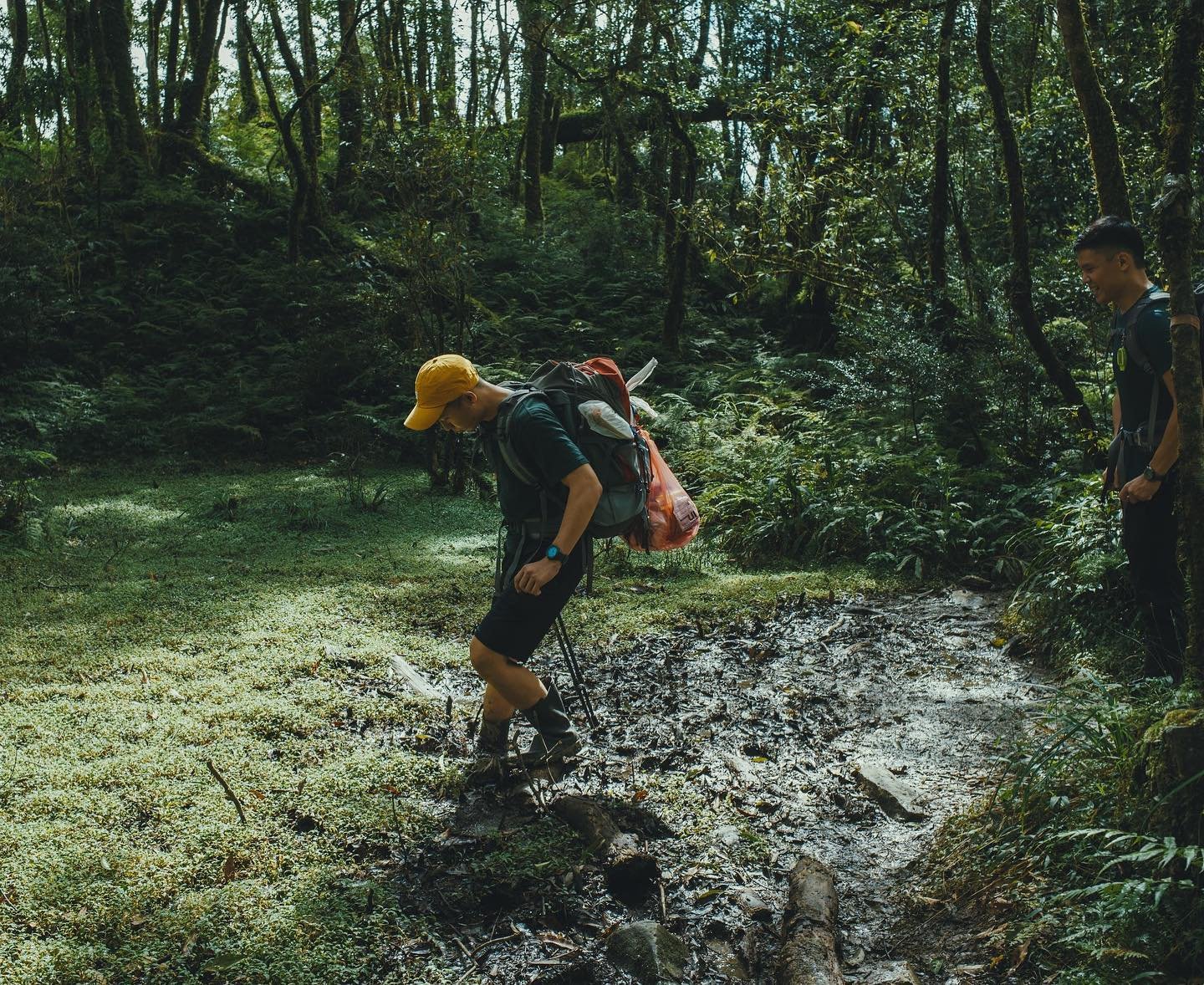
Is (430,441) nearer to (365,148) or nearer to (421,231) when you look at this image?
(421,231)

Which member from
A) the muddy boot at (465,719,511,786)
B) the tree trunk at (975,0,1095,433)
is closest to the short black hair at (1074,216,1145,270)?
the muddy boot at (465,719,511,786)

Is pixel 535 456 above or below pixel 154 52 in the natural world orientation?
below

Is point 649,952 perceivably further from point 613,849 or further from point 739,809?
point 739,809

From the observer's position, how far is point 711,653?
7.05m

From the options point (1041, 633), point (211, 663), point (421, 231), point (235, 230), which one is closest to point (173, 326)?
point (235, 230)

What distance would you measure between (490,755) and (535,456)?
160cm

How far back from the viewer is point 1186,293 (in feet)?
10.8

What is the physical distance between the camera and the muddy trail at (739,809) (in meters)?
3.47

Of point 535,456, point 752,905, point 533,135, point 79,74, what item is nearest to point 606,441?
point 535,456

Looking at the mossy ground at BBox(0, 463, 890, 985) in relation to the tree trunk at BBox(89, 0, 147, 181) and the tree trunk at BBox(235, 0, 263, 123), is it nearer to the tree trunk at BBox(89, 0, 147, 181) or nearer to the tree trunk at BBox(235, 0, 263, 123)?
the tree trunk at BBox(89, 0, 147, 181)

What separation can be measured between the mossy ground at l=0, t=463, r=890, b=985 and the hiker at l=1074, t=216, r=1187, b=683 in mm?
3074

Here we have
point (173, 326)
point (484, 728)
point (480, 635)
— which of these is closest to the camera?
point (480, 635)

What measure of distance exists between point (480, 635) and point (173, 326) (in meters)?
14.7

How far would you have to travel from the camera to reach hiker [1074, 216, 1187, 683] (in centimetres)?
416
